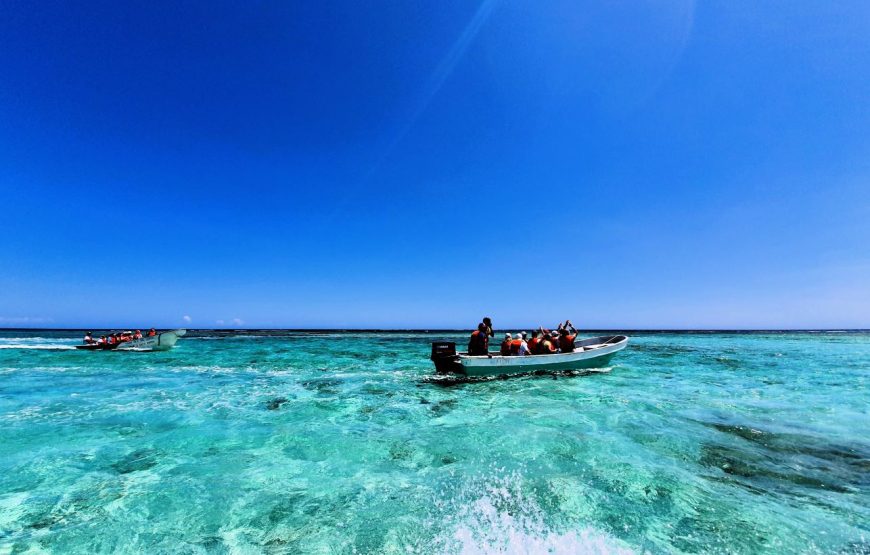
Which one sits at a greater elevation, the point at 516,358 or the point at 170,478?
the point at 516,358

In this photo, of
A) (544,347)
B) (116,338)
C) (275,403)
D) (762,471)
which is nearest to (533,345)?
(544,347)

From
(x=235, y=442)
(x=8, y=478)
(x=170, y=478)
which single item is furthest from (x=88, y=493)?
(x=235, y=442)

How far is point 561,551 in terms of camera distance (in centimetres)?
510

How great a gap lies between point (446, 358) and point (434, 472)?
10.4 m

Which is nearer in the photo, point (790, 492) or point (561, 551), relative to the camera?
point (561, 551)

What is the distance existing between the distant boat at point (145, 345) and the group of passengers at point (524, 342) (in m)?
32.9

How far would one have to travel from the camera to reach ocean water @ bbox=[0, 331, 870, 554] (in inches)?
212

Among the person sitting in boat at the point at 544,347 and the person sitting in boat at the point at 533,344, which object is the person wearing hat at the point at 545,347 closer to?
the person sitting in boat at the point at 544,347

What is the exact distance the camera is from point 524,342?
19125mm

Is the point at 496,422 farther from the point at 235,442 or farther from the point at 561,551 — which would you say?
the point at 235,442

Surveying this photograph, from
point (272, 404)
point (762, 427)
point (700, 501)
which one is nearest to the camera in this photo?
point (700, 501)

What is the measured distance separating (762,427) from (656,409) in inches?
105

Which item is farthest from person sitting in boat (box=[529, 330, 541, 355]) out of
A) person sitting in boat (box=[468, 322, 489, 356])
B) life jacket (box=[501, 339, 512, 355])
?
person sitting in boat (box=[468, 322, 489, 356])

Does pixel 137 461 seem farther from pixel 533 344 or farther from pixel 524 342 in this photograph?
pixel 533 344
